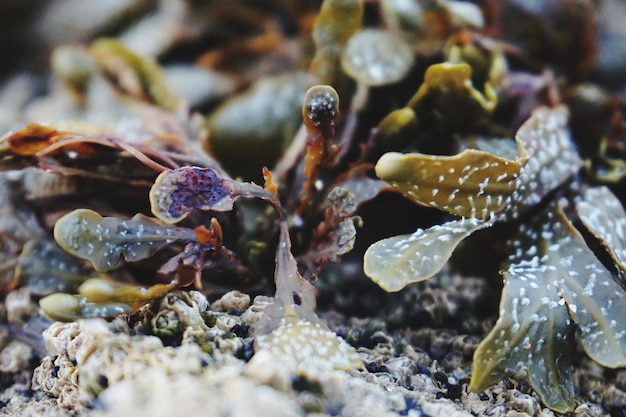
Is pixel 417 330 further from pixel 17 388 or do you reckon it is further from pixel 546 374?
pixel 17 388

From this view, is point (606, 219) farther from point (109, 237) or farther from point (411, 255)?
point (109, 237)

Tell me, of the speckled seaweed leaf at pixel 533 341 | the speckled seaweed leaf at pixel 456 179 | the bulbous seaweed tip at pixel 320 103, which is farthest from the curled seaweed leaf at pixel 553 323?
the bulbous seaweed tip at pixel 320 103

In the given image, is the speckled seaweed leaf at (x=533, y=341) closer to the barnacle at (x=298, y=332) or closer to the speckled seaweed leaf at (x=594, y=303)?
the speckled seaweed leaf at (x=594, y=303)

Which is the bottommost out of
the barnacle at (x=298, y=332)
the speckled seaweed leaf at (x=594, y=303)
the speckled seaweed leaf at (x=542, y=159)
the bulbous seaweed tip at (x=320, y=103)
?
the barnacle at (x=298, y=332)

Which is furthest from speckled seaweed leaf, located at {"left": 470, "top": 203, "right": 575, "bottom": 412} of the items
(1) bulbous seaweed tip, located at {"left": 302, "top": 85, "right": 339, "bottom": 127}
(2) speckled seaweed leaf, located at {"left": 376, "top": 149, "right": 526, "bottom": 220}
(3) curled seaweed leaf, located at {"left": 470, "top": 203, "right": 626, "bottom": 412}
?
(1) bulbous seaweed tip, located at {"left": 302, "top": 85, "right": 339, "bottom": 127}

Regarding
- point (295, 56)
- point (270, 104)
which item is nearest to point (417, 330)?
point (270, 104)

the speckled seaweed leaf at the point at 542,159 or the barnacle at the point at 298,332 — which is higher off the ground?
the speckled seaweed leaf at the point at 542,159
